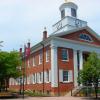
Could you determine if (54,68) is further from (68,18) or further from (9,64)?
(68,18)

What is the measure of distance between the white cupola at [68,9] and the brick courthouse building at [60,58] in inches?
309

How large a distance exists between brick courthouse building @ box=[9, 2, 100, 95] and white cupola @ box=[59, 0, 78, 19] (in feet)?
25.7

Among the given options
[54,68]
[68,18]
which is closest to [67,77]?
[54,68]

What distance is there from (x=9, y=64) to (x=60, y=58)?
7.94 metres

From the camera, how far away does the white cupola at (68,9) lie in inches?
2062

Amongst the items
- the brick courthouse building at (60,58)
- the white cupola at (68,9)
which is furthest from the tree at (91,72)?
the white cupola at (68,9)

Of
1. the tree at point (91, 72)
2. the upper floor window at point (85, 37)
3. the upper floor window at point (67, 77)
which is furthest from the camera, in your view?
the upper floor window at point (85, 37)

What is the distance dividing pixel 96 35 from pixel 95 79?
48.5 ft

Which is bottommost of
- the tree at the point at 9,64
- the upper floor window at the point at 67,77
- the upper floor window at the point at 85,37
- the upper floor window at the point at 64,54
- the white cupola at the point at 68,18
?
the upper floor window at the point at 67,77

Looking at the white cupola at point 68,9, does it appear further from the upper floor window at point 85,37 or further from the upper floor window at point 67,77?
the upper floor window at point 67,77

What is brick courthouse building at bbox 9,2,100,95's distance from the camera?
4066cm

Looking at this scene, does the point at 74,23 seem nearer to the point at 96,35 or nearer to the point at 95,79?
the point at 96,35

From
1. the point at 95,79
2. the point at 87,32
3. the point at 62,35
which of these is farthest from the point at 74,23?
the point at 95,79

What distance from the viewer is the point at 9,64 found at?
1469 inches
